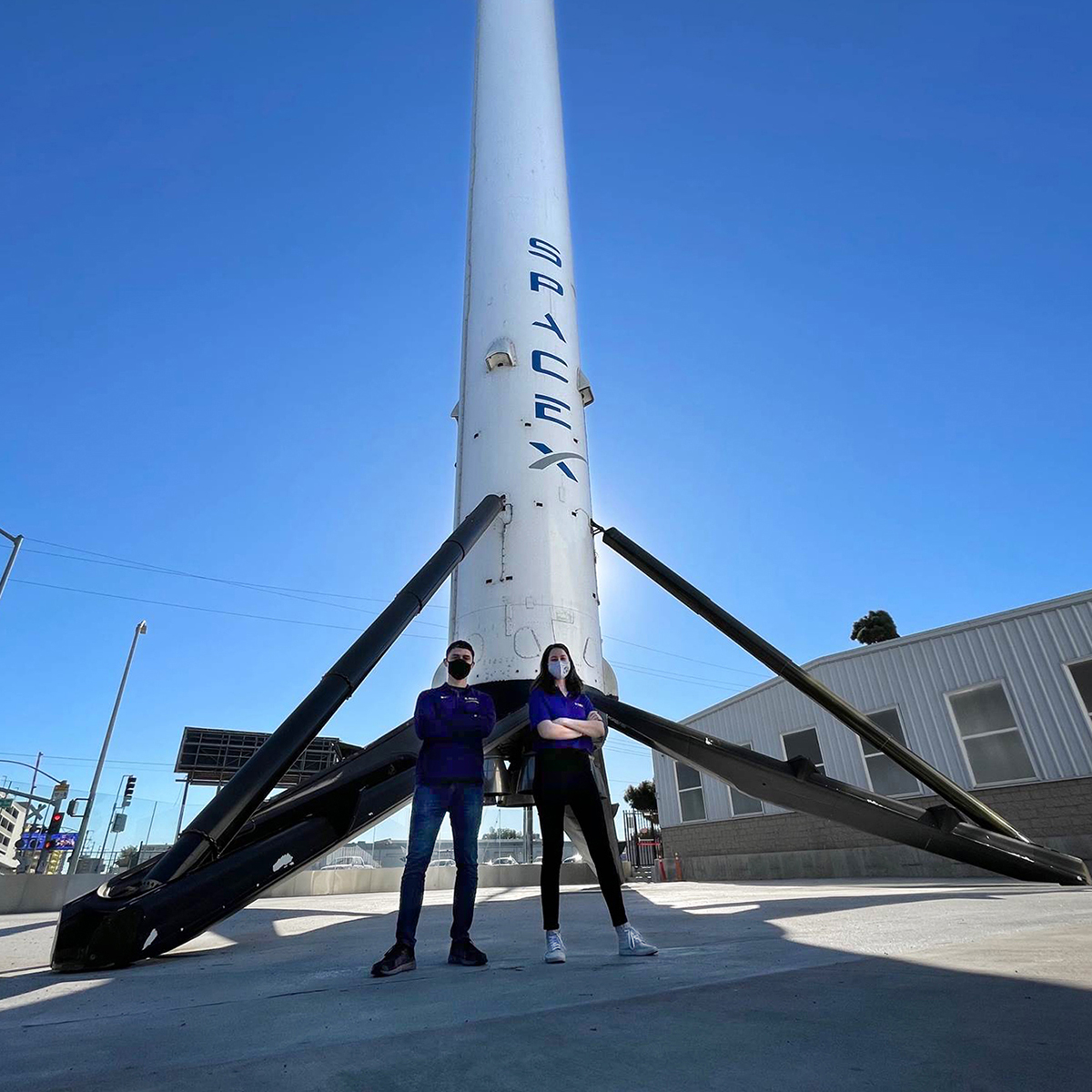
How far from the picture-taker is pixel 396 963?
307 centimetres

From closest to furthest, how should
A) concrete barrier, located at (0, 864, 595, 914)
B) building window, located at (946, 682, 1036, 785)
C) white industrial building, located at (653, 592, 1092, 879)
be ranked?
white industrial building, located at (653, 592, 1092, 879) < building window, located at (946, 682, 1036, 785) < concrete barrier, located at (0, 864, 595, 914)

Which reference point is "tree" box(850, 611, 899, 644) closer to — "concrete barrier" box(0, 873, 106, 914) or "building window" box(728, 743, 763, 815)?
"building window" box(728, 743, 763, 815)

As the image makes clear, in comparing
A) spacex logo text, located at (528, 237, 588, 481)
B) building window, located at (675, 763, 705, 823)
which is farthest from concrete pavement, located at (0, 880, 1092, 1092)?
building window, located at (675, 763, 705, 823)

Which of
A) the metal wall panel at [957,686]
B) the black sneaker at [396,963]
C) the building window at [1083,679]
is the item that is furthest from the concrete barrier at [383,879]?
the black sneaker at [396,963]

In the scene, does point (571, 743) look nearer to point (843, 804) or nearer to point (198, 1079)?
point (198, 1079)

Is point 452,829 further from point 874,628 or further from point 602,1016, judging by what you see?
point 874,628

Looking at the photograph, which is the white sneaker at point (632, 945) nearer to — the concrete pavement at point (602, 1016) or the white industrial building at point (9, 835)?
the concrete pavement at point (602, 1016)

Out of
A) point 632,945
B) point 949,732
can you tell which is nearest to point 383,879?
point 949,732

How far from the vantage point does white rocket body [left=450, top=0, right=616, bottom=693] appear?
21.5ft

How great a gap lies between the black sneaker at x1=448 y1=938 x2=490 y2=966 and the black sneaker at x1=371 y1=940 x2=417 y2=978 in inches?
8.0

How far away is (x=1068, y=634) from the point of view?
1220 cm

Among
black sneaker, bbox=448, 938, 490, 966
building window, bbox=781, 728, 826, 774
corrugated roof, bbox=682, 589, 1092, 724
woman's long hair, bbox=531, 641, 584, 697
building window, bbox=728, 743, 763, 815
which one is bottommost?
black sneaker, bbox=448, 938, 490, 966

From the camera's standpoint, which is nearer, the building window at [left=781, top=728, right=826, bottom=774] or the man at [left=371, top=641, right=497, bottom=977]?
the man at [left=371, top=641, right=497, bottom=977]

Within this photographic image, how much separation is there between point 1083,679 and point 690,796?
1067 cm
